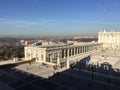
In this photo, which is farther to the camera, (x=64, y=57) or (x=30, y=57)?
(x=64, y=57)

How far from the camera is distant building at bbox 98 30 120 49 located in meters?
78.4

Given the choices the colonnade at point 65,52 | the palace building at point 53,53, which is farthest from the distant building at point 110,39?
the palace building at point 53,53

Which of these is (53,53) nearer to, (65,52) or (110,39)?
(65,52)

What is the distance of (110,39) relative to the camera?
79688 millimetres

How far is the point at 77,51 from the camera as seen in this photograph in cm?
6300

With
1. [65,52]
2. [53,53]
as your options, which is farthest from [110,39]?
[53,53]

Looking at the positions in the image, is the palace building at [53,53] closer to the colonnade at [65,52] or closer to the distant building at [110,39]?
the colonnade at [65,52]

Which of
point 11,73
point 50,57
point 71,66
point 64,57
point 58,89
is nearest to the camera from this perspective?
point 58,89

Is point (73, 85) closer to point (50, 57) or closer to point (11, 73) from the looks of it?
point (11, 73)

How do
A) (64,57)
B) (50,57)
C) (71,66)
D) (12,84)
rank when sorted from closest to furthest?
(12,84) → (71,66) → (50,57) → (64,57)

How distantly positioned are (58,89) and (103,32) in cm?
6233

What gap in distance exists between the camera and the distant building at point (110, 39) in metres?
78.4

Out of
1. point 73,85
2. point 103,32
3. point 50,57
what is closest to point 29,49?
point 50,57

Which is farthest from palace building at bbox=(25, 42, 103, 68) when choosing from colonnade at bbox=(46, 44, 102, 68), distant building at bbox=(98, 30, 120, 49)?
distant building at bbox=(98, 30, 120, 49)
